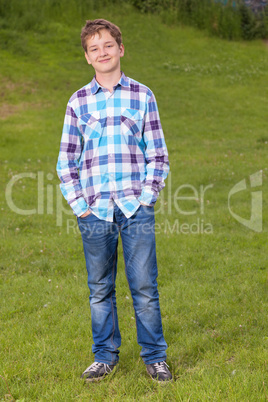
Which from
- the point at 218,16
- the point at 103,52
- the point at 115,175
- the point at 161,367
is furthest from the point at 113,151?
the point at 218,16

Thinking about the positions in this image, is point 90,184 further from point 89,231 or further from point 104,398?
point 104,398

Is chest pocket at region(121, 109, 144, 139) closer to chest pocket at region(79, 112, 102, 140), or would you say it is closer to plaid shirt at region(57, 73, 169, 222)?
plaid shirt at region(57, 73, 169, 222)

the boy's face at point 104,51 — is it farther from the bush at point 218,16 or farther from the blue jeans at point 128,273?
the bush at point 218,16

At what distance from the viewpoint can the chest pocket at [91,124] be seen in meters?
4.08

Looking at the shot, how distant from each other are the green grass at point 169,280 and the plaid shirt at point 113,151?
1.65 meters

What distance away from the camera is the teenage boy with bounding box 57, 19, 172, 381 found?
13.2 feet

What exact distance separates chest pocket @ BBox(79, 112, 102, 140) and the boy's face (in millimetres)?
428

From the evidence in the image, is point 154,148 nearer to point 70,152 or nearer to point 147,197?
point 147,197

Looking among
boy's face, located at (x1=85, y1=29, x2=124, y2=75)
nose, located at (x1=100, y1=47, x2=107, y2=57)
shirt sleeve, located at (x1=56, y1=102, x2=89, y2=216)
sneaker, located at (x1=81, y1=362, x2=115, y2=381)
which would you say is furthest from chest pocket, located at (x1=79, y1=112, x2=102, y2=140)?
sneaker, located at (x1=81, y1=362, x2=115, y2=381)

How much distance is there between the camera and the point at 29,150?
1886 cm

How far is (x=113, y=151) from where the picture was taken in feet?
13.3

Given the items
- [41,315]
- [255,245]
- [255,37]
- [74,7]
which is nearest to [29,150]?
[255,245]

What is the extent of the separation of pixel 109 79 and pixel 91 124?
0.46 metres

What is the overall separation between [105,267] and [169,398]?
1279 mm
